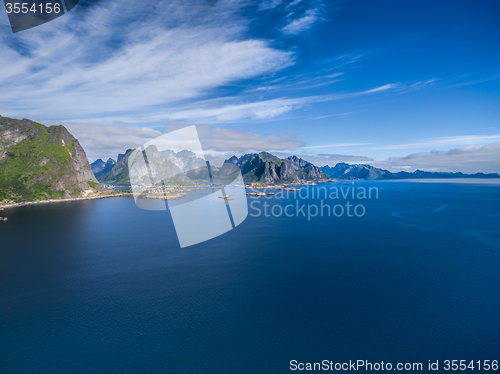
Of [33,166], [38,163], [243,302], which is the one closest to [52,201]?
[33,166]

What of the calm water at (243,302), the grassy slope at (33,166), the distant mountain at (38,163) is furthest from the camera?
the distant mountain at (38,163)

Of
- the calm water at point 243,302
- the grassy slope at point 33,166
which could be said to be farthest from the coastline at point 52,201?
the calm water at point 243,302

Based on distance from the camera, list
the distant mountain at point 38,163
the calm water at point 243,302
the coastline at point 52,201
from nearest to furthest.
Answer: the calm water at point 243,302, the coastline at point 52,201, the distant mountain at point 38,163

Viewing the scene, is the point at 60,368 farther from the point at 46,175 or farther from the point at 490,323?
the point at 46,175

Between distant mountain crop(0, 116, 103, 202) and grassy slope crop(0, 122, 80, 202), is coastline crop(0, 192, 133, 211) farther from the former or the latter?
grassy slope crop(0, 122, 80, 202)

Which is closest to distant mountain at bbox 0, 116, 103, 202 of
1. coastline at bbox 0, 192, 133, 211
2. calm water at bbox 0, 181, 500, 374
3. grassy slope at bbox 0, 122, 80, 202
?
grassy slope at bbox 0, 122, 80, 202

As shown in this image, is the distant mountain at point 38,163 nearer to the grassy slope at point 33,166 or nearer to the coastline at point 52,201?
the grassy slope at point 33,166

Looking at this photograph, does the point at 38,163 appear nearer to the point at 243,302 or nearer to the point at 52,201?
the point at 52,201
